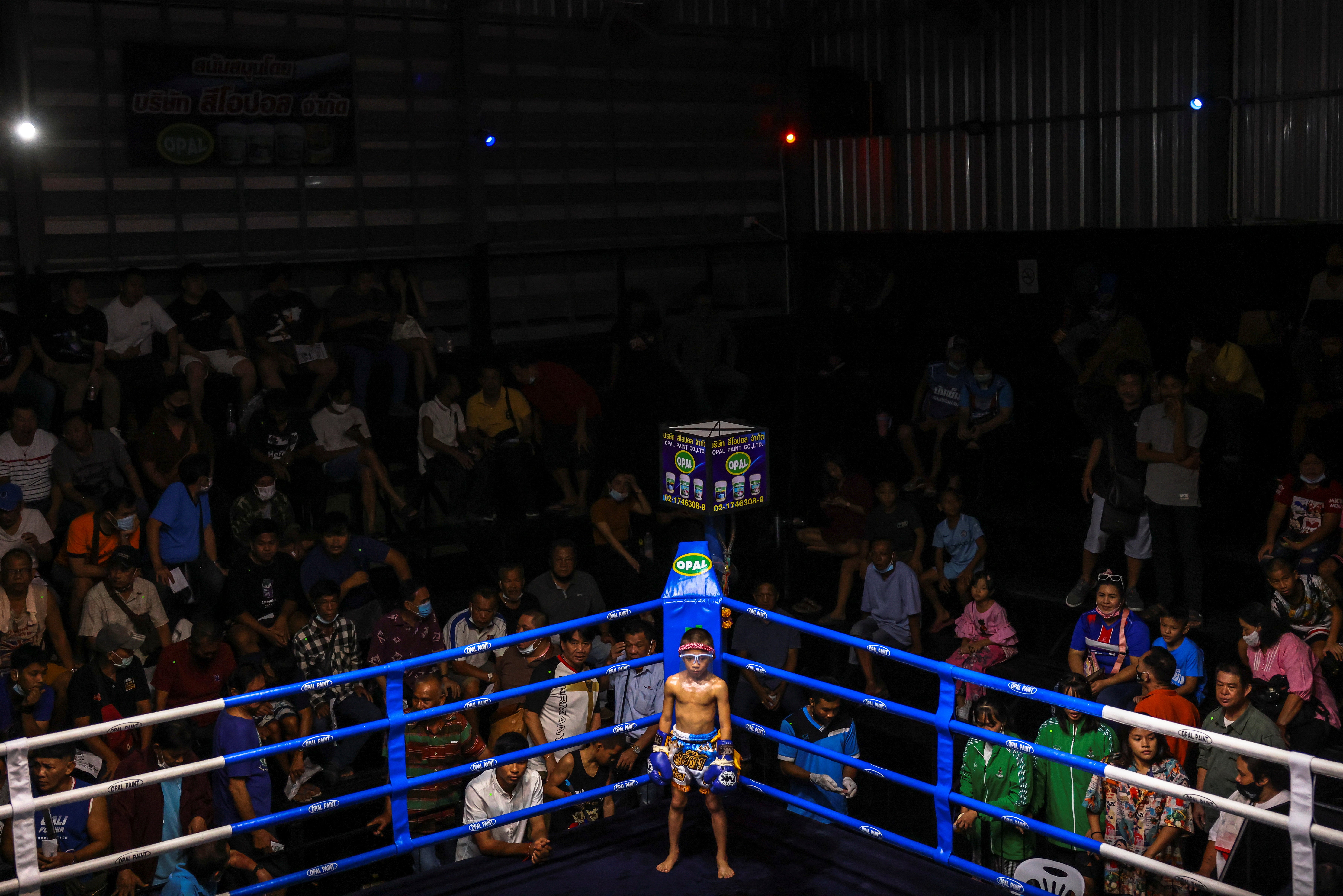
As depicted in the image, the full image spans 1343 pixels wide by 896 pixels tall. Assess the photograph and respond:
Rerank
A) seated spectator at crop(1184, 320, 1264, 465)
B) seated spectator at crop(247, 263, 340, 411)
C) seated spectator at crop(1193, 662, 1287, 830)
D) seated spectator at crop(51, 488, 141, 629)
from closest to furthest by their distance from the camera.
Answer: seated spectator at crop(1193, 662, 1287, 830) < seated spectator at crop(51, 488, 141, 629) < seated spectator at crop(1184, 320, 1264, 465) < seated spectator at crop(247, 263, 340, 411)

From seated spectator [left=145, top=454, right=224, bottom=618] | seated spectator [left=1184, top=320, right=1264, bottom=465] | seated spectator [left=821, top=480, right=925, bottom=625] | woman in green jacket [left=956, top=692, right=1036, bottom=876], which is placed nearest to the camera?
woman in green jacket [left=956, top=692, right=1036, bottom=876]

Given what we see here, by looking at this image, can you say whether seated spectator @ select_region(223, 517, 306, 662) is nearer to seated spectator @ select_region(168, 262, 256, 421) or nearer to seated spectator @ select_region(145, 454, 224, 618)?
seated spectator @ select_region(145, 454, 224, 618)

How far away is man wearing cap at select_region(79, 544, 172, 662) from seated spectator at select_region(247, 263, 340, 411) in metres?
2.91

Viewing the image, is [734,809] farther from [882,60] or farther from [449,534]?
[882,60]

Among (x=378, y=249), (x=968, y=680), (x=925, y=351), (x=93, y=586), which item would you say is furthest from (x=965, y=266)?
(x=968, y=680)

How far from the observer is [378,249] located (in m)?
14.6

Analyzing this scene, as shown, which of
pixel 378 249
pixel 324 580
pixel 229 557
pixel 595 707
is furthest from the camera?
pixel 378 249

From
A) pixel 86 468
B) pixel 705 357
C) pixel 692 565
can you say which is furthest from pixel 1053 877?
pixel 705 357

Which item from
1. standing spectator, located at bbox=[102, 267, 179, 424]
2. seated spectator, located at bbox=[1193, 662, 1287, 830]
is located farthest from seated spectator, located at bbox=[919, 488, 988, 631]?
standing spectator, located at bbox=[102, 267, 179, 424]

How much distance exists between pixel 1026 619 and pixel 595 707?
187 inches

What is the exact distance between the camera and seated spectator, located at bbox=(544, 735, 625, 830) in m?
7.09

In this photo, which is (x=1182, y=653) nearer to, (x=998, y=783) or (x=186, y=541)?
(x=998, y=783)

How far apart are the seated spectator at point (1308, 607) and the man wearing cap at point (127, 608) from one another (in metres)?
7.37

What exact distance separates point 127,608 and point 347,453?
263 cm
